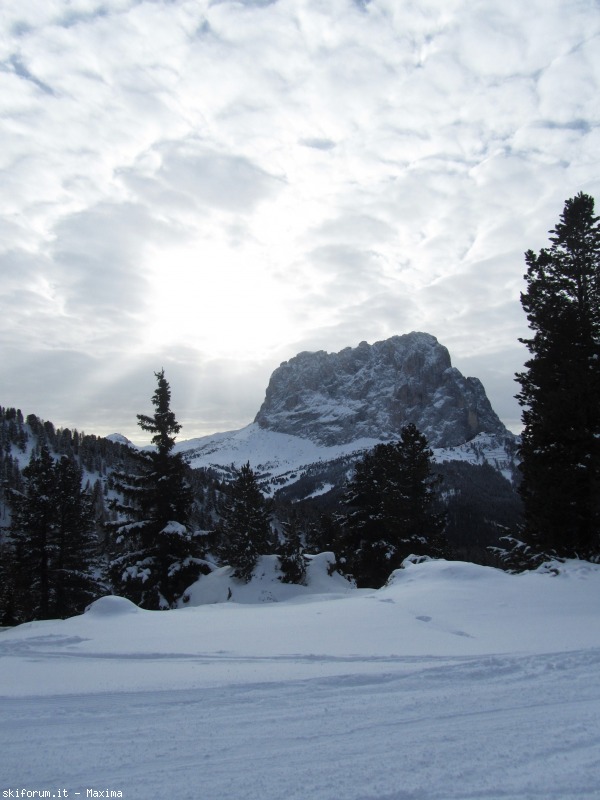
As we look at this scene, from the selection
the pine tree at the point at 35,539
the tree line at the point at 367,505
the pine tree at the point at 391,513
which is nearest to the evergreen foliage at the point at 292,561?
the tree line at the point at 367,505

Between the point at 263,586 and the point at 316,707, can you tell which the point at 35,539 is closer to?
the point at 263,586

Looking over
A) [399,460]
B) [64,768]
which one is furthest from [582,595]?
[399,460]

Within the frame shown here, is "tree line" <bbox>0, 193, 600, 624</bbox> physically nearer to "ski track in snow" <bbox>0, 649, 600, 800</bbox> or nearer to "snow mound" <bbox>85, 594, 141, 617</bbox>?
"snow mound" <bbox>85, 594, 141, 617</bbox>

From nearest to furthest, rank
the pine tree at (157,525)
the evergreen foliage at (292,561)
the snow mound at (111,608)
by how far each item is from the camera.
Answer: the snow mound at (111,608)
the pine tree at (157,525)
the evergreen foliage at (292,561)

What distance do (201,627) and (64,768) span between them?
191 inches

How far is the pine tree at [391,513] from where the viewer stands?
22219 millimetres

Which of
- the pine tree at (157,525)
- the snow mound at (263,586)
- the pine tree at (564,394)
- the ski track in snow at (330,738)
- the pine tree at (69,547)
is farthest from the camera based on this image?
the pine tree at (69,547)

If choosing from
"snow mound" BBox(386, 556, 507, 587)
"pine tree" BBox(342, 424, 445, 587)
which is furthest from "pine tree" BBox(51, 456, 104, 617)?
"snow mound" BBox(386, 556, 507, 587)

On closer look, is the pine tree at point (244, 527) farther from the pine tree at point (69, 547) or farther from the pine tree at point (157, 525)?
the pine tree at point (69, 547)

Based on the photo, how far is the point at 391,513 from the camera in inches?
872

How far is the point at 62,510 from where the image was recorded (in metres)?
25.3

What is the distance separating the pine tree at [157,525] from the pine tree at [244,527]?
2142mm

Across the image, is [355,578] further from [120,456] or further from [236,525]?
[120,456]

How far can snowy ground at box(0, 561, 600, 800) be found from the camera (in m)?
3.26
